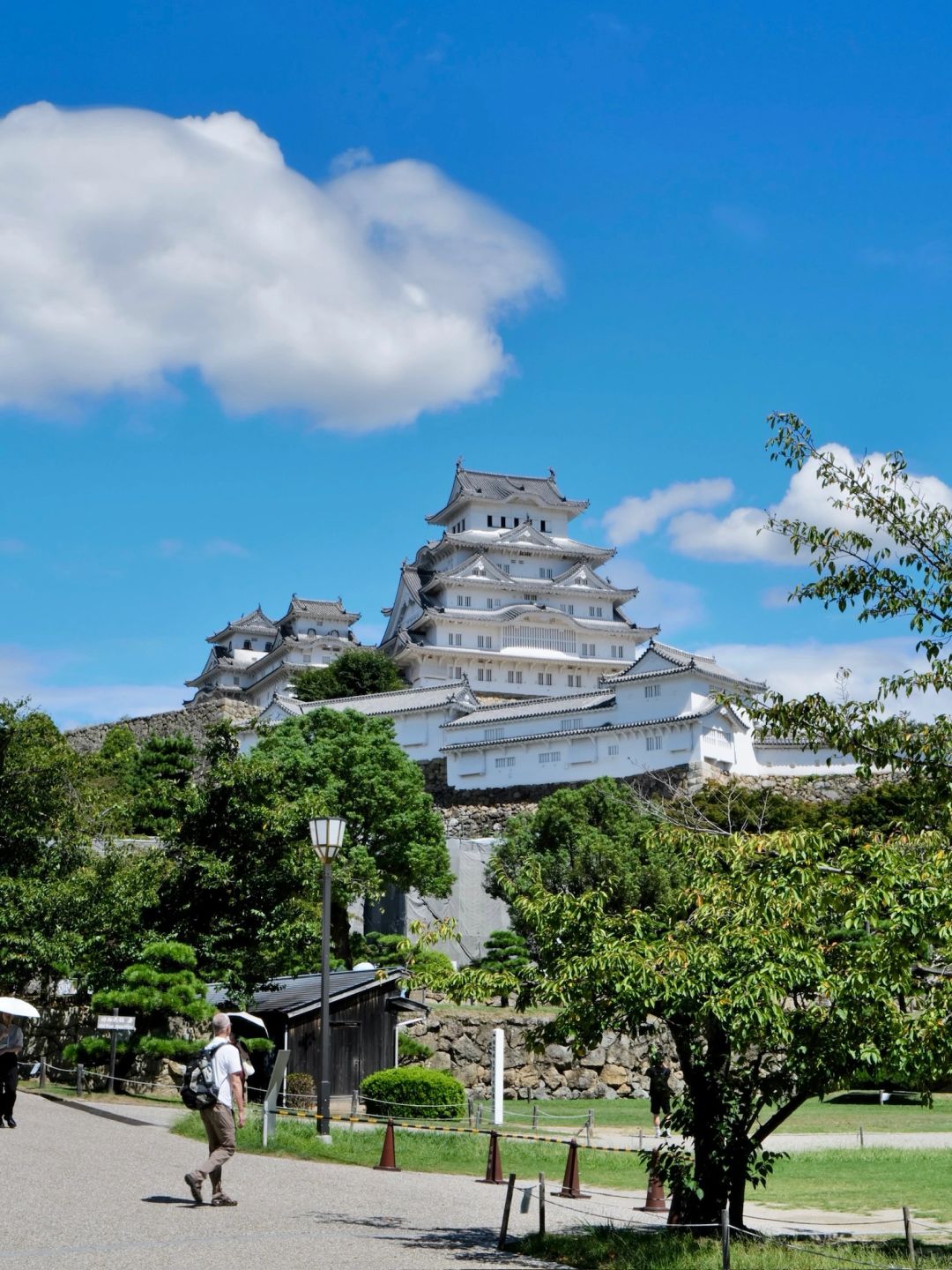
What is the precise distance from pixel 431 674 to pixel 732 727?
22.6 meters

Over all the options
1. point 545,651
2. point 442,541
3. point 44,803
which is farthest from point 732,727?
point 44,803

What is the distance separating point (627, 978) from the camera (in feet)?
34.5

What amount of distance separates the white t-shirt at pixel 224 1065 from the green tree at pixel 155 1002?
1058 cm

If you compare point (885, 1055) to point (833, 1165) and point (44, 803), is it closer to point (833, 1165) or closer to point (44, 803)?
point (833, 1165)

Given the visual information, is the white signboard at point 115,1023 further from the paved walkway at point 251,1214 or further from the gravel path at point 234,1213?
the gravel path at point 234,1213

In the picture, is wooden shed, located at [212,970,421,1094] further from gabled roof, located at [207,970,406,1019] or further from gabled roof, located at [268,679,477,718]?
gabled roof, located at [268,679,477,718]

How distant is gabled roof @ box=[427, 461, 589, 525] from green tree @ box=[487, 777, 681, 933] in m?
37.1

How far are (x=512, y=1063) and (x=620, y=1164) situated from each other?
43.6 ft

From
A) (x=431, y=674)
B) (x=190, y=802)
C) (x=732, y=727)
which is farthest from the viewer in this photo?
(x=431, y=674)

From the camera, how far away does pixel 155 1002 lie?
21.5 m

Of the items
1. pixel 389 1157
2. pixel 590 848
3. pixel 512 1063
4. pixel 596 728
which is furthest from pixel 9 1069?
pixel 596 728

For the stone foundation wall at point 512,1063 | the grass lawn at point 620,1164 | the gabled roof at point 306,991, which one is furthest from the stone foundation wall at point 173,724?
the grass lawn at point 620,1164

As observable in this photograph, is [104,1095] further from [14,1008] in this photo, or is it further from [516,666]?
[516,666]

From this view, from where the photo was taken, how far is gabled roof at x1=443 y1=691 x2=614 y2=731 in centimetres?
6028
